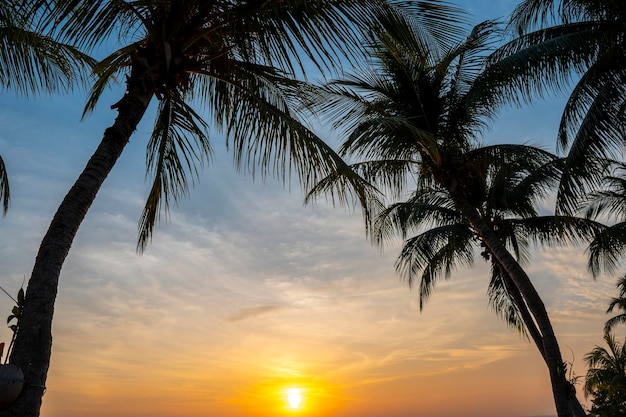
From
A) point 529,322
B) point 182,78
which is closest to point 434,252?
point 529,322

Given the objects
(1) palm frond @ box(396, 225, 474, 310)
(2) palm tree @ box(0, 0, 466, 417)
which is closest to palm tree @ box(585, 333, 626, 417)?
(1) palm frond @ box(396, 225, 474, 310)

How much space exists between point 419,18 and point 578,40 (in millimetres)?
3798

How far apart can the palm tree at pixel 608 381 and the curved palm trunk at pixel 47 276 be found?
26.3 metres

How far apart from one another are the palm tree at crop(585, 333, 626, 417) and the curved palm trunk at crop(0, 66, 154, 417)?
86.4 feet

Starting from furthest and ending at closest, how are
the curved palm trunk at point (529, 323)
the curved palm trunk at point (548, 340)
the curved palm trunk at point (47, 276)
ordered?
1. the curved palm trunk at point (529, 323)
2. the curved palm trunk at point (548, 340)
3. the curved palm trunk at point (47, 276)

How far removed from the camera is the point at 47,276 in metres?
3.82

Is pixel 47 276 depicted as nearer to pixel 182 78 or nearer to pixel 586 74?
pixel 182 78

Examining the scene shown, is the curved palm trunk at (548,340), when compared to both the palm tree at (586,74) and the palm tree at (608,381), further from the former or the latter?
the palm tree at (608,381)

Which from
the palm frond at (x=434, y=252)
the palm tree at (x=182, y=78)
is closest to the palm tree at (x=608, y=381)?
the palm frond at (x=434, y=252)

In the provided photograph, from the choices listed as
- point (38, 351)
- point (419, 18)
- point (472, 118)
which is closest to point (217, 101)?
point (419, 18)

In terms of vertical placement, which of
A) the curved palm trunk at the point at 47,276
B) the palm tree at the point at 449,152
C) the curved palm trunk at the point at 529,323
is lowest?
the curved palm trunk at the point at 47,276

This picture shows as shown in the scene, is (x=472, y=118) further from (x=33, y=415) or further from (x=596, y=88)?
(x=33, y=415)

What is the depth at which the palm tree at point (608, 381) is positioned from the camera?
81.3 ft

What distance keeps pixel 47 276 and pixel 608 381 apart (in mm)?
27525
